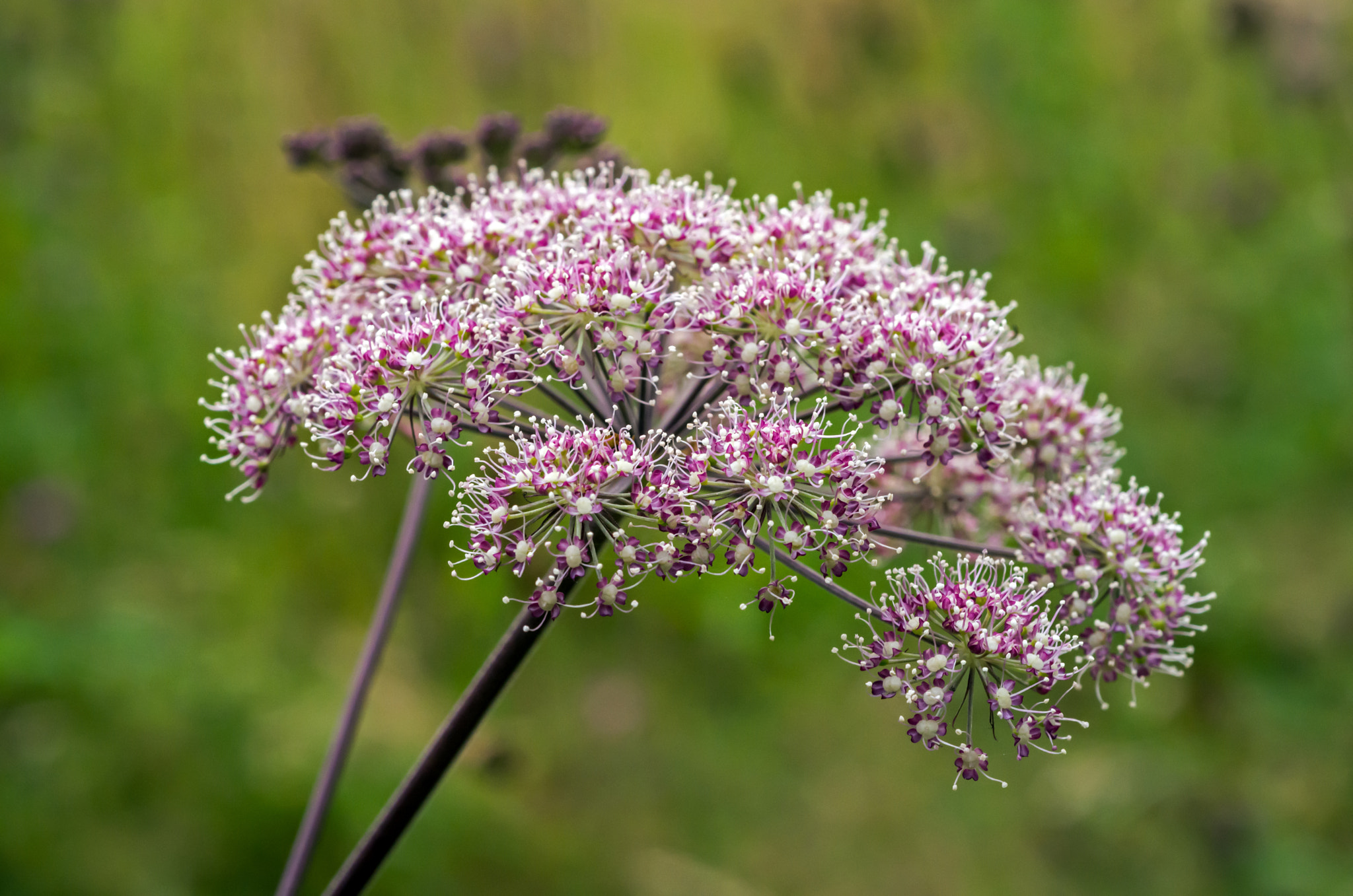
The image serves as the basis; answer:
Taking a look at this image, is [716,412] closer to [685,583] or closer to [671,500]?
[671,500]

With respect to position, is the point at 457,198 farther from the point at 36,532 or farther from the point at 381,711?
the point at 36,532

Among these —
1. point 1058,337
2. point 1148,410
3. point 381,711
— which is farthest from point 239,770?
point 1148,410

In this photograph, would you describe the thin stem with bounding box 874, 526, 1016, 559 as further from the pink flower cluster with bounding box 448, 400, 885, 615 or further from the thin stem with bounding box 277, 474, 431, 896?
the thin stem with bounding box 277, 474, 431, 896

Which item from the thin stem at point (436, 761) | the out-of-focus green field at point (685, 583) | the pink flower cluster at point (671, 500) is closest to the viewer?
the pink flower cluster at point (671, 500)

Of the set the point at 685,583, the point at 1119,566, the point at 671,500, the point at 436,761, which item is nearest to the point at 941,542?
the point at 1119,566

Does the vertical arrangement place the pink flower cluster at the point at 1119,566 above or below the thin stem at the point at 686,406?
above

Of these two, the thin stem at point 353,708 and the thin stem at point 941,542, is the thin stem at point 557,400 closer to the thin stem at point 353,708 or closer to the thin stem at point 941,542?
the thin stem at point 353,708

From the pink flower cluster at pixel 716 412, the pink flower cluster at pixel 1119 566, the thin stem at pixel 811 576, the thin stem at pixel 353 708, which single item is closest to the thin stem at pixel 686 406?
the pink flower cluster at pixel 716 412

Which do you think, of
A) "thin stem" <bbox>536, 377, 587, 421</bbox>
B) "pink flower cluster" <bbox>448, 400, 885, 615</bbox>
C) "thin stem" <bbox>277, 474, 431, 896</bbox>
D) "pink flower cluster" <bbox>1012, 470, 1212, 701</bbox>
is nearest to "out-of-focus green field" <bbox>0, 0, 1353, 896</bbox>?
"thin stem" <bbox>277, 474, 431, 896</bbox>
